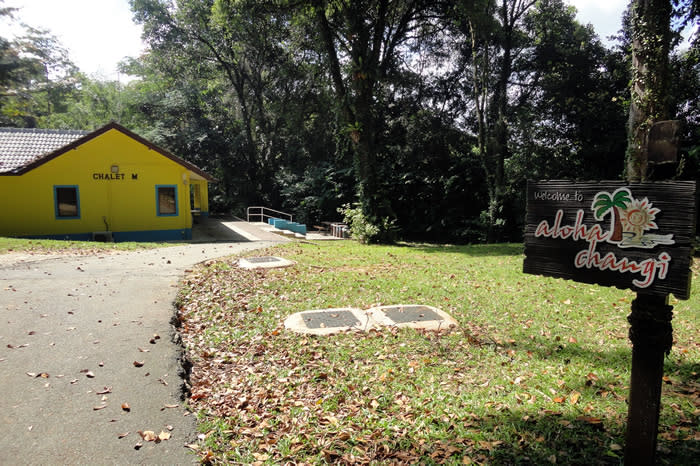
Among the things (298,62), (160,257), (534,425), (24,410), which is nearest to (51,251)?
(160,257)

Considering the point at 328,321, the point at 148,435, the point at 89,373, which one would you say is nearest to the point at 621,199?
the point at 148,435

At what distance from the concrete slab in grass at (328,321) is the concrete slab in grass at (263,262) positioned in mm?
3860

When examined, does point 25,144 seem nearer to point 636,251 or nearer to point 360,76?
point 360,76

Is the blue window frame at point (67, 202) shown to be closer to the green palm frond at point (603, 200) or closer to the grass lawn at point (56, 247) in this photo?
the grass lawn at point (56, 247)

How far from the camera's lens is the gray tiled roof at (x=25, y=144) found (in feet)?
56.4

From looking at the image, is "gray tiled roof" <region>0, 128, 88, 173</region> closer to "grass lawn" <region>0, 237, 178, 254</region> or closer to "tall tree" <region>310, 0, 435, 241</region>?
"grass lawn" <region>0, 237, 178, 254</region>

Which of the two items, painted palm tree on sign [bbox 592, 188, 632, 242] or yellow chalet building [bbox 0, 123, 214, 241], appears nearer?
painted palm tree on sign [bbox 592, 188, 632, 242]

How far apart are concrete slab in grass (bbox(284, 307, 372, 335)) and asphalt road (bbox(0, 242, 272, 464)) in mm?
1629

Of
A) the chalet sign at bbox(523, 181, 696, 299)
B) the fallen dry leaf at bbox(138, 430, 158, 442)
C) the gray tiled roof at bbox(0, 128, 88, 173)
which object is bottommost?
the fallen dry leaf at bbox(138, 430, 158, 442)

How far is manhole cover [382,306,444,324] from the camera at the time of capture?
620 cm

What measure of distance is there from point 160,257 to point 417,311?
8.52 m

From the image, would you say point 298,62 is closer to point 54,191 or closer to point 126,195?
point 126,195

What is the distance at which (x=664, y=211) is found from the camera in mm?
2381

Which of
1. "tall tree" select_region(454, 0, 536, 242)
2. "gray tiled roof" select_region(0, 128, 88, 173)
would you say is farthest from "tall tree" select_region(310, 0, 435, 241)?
"gray tiled roof" select_region(0, 128, 88, 173)
